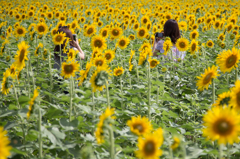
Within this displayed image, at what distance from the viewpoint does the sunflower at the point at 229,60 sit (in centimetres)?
219

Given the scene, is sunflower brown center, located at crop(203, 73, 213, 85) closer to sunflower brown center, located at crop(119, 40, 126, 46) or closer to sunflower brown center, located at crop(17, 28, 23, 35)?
sunflower brown center, located at crop(119, 40, 126, 46)

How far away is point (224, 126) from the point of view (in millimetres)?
1249

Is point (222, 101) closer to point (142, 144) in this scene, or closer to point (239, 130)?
point (239, 130)

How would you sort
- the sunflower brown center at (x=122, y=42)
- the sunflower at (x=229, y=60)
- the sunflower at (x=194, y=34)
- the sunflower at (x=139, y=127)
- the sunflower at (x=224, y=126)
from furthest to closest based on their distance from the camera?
the sunflower at (x=194, y=34) → the sunflower brown center at (x=122, y=42) → the sunflower at (x=229, y=60) → the sunflower at (x=139, y=127) → the sunflower at (x=224, y=126)

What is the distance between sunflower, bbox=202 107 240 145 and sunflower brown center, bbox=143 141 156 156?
296 millimetres

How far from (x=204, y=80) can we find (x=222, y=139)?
974 mm

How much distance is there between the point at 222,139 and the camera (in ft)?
4.03

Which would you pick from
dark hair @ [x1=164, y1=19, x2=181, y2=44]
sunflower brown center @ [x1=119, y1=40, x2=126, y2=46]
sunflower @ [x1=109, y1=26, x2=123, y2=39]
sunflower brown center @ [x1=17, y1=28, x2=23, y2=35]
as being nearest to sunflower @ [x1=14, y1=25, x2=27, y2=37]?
sunflower brown center @ [x1=17, y1=28, x2=23, y2=35]

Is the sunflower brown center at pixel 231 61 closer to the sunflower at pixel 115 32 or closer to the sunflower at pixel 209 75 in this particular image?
the sunflower at pixel 209 75

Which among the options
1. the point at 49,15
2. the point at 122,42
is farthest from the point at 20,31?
the point at 49,15

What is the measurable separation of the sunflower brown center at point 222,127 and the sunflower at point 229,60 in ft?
3.51

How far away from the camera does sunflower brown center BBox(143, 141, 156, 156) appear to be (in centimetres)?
126

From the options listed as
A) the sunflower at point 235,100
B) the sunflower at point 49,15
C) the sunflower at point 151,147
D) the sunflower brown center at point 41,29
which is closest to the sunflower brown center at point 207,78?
the sunflower at point 235,100

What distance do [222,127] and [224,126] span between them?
1cm
